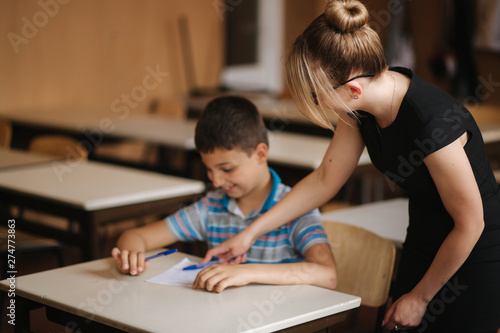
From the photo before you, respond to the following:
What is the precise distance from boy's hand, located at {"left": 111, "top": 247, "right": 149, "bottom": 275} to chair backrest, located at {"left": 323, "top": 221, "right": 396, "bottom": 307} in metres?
0.60

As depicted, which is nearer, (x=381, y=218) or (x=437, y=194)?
(x=437, y=194)

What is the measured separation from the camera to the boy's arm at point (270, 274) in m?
1.52

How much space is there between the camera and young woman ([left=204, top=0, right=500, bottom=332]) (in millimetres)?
1331

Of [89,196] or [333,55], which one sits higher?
[333,55]

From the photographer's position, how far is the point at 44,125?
431 cm

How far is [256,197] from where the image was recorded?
1.92 metres

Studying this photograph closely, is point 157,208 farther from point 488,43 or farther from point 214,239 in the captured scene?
point 488,43

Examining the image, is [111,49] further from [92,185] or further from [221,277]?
[221,277]

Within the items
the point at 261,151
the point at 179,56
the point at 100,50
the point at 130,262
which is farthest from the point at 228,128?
the point at 179,56

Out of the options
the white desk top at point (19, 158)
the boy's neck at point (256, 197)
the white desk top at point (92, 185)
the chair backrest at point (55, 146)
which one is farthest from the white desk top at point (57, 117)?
the boy's neck at point (256, 197)

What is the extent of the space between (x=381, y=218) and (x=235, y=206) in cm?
72

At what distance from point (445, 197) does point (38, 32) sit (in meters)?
4.06

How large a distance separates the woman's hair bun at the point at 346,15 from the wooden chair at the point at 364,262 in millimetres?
722

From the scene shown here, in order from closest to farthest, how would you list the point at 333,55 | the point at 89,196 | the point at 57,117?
the point at 333,55 → the point at 89,196 → the point at 57,117
